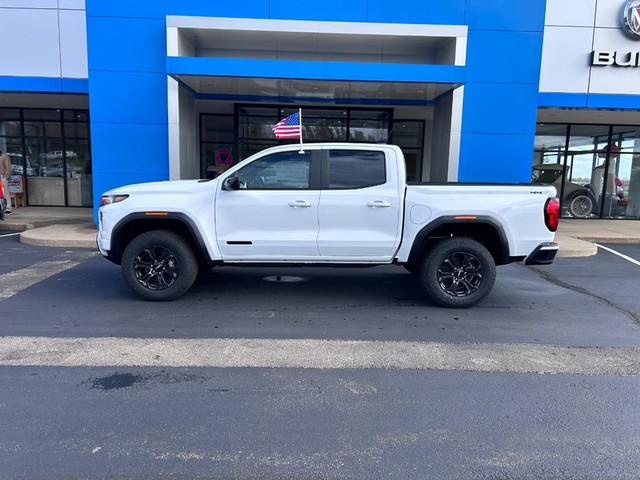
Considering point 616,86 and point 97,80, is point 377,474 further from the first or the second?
point 616,86

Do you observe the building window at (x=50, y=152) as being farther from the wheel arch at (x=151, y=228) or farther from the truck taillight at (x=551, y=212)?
the truck taillight at (x=551, y=212)

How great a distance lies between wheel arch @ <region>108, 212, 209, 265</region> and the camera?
19.9 feet

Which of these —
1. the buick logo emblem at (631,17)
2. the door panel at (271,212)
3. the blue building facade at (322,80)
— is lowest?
the door panel at (271,212)

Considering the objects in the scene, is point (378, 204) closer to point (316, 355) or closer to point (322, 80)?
point (316, 355)

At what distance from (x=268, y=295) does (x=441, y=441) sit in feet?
12.5

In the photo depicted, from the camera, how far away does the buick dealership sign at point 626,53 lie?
41.9 feet

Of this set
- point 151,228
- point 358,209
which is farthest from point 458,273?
point 151,228

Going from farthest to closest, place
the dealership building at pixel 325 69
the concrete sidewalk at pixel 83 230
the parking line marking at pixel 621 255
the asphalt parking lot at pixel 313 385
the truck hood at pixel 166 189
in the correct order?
the dealership building at pixel 325 69, the concrete sidewalk at pixel 83 230, the parking line marking at pixel 621 255, the truck hood at pixel 166 189, the asphalt parking lot at pixel 313 385

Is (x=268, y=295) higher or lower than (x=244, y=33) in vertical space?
lower

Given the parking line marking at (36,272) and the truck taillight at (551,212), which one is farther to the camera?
the parking line marking at (36,272)

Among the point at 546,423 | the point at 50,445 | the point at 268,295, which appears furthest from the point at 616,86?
the point at 50,445

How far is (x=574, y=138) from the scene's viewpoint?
1703 cm

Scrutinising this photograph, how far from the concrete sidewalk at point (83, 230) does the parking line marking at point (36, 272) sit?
3.52 feet

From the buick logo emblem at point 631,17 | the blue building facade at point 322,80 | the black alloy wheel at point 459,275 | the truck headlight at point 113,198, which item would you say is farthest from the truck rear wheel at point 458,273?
Result: the buick logo emblem at point 631,17
